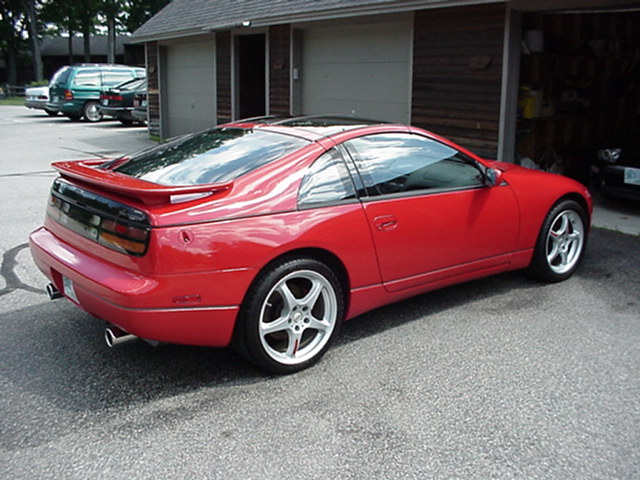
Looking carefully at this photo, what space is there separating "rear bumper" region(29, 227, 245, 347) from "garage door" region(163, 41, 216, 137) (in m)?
12.6

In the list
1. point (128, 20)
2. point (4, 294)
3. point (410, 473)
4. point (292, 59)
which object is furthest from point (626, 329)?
point (128, 20)

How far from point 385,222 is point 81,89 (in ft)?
73.1

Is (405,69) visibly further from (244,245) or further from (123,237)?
(123,237)

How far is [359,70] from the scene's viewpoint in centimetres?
1152

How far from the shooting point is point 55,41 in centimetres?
6562

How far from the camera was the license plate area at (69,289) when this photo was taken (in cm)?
395

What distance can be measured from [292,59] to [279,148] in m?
8.91

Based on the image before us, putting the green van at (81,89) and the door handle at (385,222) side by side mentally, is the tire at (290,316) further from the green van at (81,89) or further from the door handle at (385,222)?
the green van at (81,89)

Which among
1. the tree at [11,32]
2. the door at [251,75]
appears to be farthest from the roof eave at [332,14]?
the tree at [11,32]

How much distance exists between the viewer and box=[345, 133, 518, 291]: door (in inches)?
175

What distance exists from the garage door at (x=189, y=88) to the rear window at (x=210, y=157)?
37.6 ft

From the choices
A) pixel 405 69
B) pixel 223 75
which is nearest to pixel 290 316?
pixel 405 69

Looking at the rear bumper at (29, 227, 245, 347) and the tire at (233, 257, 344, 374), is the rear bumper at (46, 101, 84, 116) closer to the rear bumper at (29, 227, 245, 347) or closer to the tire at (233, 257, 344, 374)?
the rear bumper at (29, 227, 245, 347)

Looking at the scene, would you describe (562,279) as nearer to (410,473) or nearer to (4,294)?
(410,473)
